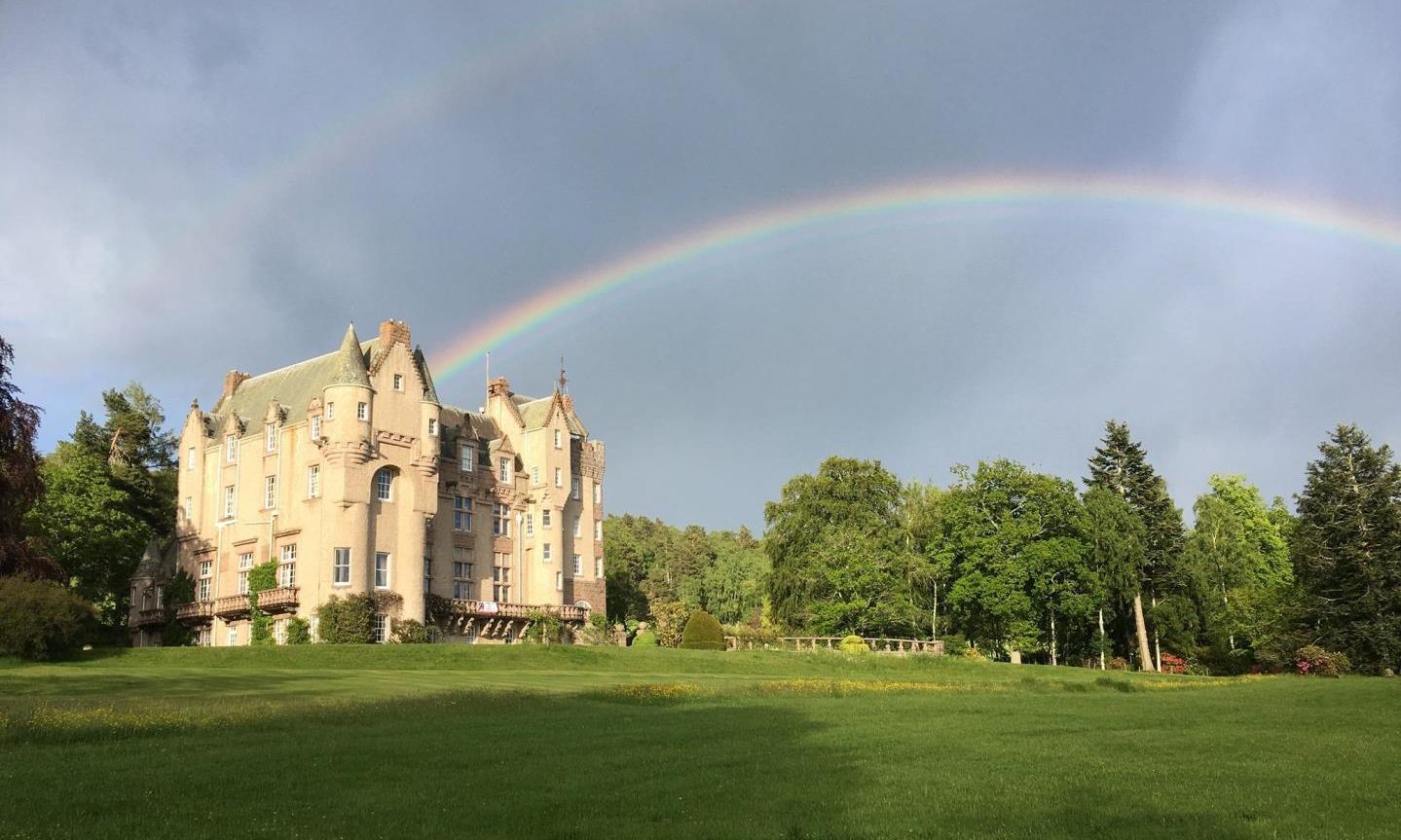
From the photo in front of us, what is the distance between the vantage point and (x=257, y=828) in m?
12.3

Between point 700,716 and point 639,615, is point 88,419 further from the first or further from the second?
point 700,716

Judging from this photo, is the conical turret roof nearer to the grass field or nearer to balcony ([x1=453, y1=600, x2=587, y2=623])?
balcony ([x1=453, y1=600, x2=587, y2=623])

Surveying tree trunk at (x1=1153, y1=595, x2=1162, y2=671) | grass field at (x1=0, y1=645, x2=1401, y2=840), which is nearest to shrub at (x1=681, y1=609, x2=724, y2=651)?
tree trunk at (x1=1153, y1=595, x2=1162, y2=671)

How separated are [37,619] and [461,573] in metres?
34.2

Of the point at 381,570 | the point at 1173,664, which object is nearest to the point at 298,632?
the point at 381,570

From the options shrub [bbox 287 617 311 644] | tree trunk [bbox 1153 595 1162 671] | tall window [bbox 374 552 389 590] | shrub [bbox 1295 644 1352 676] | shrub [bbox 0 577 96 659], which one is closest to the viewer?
shrub [bbox 0 577 96 659]

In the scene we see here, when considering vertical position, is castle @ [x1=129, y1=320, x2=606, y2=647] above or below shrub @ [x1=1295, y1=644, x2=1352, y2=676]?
above

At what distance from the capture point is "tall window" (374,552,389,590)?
217ft

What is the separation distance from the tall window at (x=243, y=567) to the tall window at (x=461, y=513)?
13210 millimetres

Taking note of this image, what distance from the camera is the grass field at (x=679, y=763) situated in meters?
12.5

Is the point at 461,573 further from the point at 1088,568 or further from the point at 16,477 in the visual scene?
the point at 1088,568

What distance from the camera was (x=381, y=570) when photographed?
2625 inches

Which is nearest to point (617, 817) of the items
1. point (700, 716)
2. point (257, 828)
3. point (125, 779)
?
point (257, 828)

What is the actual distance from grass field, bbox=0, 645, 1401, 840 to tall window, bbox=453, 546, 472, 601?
42.1 metres
